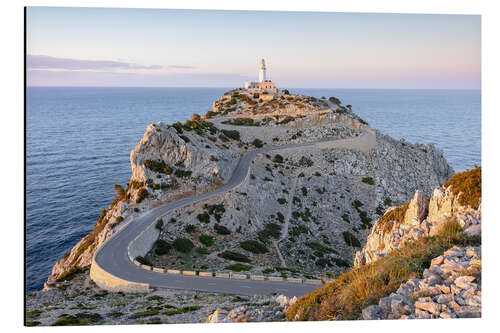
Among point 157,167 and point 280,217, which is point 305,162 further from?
point 157,167

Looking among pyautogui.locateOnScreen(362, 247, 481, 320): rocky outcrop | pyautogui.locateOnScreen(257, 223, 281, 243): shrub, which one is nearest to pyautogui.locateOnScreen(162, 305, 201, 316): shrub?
pyautogui.locateOnScreen(362, 247, 481, 320): rocky outcrop

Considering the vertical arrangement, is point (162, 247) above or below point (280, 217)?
below

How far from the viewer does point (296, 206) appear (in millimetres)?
40406

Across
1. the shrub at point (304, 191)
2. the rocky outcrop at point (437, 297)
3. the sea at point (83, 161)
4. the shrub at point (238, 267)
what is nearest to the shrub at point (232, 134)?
the shrub at point (304, 191)

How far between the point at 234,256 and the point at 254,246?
11.5 ft

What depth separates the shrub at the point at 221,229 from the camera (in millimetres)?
30469

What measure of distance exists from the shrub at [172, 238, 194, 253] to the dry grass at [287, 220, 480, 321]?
60.3 ft

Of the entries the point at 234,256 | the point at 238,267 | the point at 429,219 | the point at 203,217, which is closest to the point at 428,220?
the point at 429,219

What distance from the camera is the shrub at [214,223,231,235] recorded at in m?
30.5

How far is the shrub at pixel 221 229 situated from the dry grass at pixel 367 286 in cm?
2075

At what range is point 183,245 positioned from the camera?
27.4 meters
